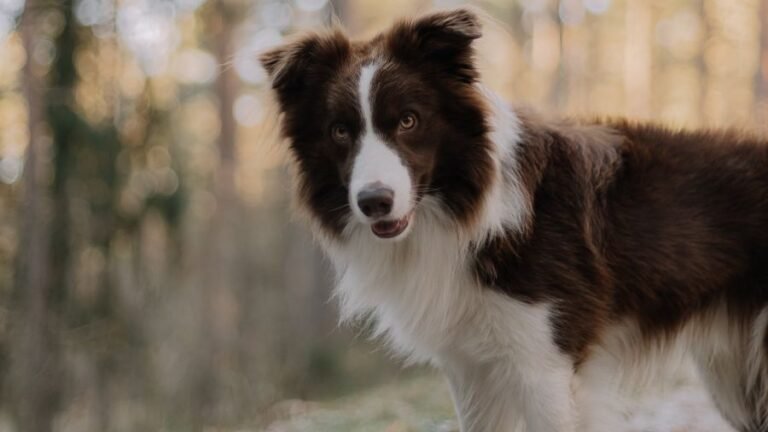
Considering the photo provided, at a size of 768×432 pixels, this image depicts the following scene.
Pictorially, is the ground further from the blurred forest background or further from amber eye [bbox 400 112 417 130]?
amber eye [bbox 400 112 417 130]

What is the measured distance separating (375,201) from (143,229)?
11.0 meters

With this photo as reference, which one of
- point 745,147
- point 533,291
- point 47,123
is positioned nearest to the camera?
point 533,291

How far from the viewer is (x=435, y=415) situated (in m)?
7.69

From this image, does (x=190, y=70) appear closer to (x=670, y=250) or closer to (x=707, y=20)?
(x=707, y=20)

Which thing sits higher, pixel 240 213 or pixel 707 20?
pixel 707 20

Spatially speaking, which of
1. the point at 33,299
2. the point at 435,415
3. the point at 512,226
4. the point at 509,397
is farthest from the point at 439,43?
the point at 33,299

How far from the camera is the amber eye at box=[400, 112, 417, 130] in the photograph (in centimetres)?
382

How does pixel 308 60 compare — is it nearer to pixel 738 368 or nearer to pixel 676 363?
pixel 676 363

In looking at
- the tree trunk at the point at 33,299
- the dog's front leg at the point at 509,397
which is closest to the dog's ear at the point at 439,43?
the dog's front leg at the point at 509,397

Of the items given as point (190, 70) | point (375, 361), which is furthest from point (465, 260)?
point (190, 70)

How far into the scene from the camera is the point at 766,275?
417 cm

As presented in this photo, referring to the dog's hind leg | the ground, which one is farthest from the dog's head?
the ground

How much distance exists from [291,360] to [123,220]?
6.13 metres

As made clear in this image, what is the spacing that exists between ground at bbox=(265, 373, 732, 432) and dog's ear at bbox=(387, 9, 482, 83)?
106 inches
